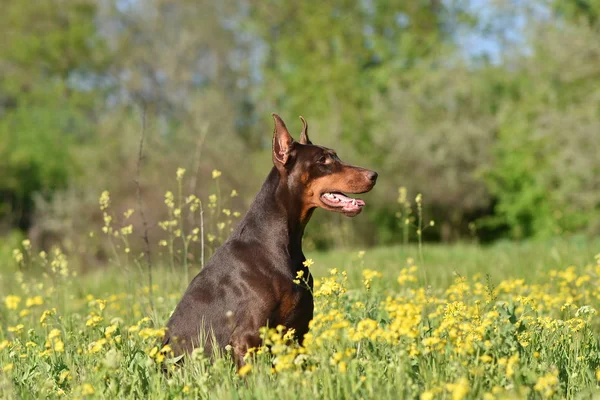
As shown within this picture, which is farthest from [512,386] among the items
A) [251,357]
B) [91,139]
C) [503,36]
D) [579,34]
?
[91,139]

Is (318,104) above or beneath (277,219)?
above

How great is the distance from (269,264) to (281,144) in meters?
0.79

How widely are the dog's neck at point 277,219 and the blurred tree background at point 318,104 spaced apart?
13646 mm

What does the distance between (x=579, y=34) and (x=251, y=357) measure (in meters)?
15.3

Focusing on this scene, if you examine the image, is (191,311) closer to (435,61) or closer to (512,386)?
(512,386)

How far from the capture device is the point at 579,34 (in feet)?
57.9

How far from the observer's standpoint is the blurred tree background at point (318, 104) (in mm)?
19766

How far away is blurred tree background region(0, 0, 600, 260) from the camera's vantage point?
64.8 ft

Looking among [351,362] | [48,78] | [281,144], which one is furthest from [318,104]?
[351,362]

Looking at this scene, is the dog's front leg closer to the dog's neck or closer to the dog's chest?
the dog's chest

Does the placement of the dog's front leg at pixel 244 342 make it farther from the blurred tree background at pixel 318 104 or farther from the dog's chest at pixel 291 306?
the blurred tree background at pixel 318 104

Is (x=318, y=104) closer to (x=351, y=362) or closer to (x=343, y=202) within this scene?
(x=343, y=202)

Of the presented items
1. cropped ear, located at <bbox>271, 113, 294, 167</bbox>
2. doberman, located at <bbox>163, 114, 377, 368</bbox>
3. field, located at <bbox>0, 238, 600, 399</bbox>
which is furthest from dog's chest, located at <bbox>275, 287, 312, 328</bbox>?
cropped ear, located at <bbox>271, 113, 294, 167</bbox>

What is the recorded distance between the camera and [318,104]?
2989cm
